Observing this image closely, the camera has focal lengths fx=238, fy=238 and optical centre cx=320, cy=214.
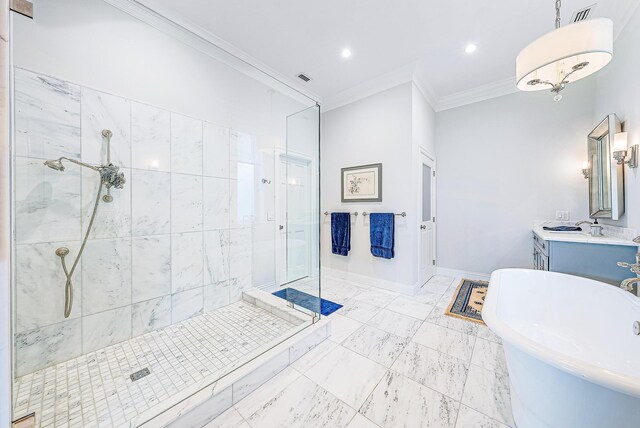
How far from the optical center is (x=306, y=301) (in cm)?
240

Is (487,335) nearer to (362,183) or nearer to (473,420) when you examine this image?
(473,420)

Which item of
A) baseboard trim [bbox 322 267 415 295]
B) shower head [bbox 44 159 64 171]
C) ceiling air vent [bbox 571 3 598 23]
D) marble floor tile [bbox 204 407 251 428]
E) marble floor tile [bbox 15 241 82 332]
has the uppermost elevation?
ceiling air vent [bbox 571 3 598 23]

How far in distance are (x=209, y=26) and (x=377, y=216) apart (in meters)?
2.69

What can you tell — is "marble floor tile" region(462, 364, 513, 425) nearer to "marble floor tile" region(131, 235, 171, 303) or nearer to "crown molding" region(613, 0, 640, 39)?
"marble floor tile" region(131, 235, 171, 303)

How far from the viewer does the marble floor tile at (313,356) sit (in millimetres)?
1698

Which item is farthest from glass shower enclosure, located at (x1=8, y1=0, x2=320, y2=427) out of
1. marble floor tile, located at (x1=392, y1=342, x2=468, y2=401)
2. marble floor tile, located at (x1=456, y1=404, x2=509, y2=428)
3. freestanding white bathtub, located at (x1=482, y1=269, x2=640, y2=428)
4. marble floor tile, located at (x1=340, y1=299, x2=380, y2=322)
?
freestanding white bathtub, located at (x1=482, y1=269, x2=640, y2=428)

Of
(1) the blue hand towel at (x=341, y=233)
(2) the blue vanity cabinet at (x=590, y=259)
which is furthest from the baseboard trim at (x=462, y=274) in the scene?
(1) the blue hand towel at (x=341, y=233)

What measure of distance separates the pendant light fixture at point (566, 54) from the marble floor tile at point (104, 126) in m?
2.81

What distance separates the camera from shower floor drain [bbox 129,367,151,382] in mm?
1489

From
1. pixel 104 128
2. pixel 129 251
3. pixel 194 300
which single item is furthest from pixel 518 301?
pixel 104 128

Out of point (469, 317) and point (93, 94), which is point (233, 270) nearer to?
point (93, 94)

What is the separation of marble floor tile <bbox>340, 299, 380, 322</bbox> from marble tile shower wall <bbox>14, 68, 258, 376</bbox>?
120 cm

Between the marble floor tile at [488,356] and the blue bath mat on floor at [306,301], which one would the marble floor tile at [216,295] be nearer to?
the blue bath mat on floor at [306,301]

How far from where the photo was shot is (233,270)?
8.34ft
